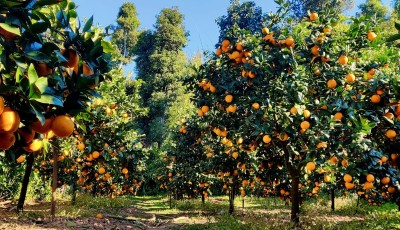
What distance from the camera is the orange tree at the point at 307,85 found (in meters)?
4.77

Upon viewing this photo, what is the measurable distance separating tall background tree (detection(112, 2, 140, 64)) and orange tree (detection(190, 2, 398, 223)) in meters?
37.4

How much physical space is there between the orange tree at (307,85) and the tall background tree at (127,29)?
37396 mm

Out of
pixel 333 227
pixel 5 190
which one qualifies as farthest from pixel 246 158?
pixel 5 190

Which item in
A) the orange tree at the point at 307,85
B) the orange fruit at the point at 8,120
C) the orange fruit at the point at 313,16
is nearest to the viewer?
the orange fruit at the point at 8,120

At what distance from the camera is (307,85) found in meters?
5.16

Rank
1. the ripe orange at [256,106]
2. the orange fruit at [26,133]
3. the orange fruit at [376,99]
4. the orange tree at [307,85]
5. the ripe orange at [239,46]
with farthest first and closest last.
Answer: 1. the ripe orange at [239,46]
2. the ripe orange at [256,106]
3. the orange tree at [307,85]
4. the orange fruit at [376,99]
5. the orange fruit at [26,133]

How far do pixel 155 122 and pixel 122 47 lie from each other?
47.0 ft

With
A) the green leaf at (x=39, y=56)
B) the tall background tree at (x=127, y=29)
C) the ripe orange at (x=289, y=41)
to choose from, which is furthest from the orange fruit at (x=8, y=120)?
the tall background tree at (x=127, y=29)

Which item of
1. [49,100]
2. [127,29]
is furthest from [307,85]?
[127,29]

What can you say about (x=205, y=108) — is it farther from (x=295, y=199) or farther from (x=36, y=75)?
(x=36, y=75)

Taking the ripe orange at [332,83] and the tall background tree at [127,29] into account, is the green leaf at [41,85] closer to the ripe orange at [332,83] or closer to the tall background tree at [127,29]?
the ripe orange at [332,83]

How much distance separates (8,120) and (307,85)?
452 cm

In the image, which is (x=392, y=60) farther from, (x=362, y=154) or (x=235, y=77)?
(x=235, y=77)

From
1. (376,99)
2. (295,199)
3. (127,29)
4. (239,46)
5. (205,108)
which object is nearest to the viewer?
(376,99)
